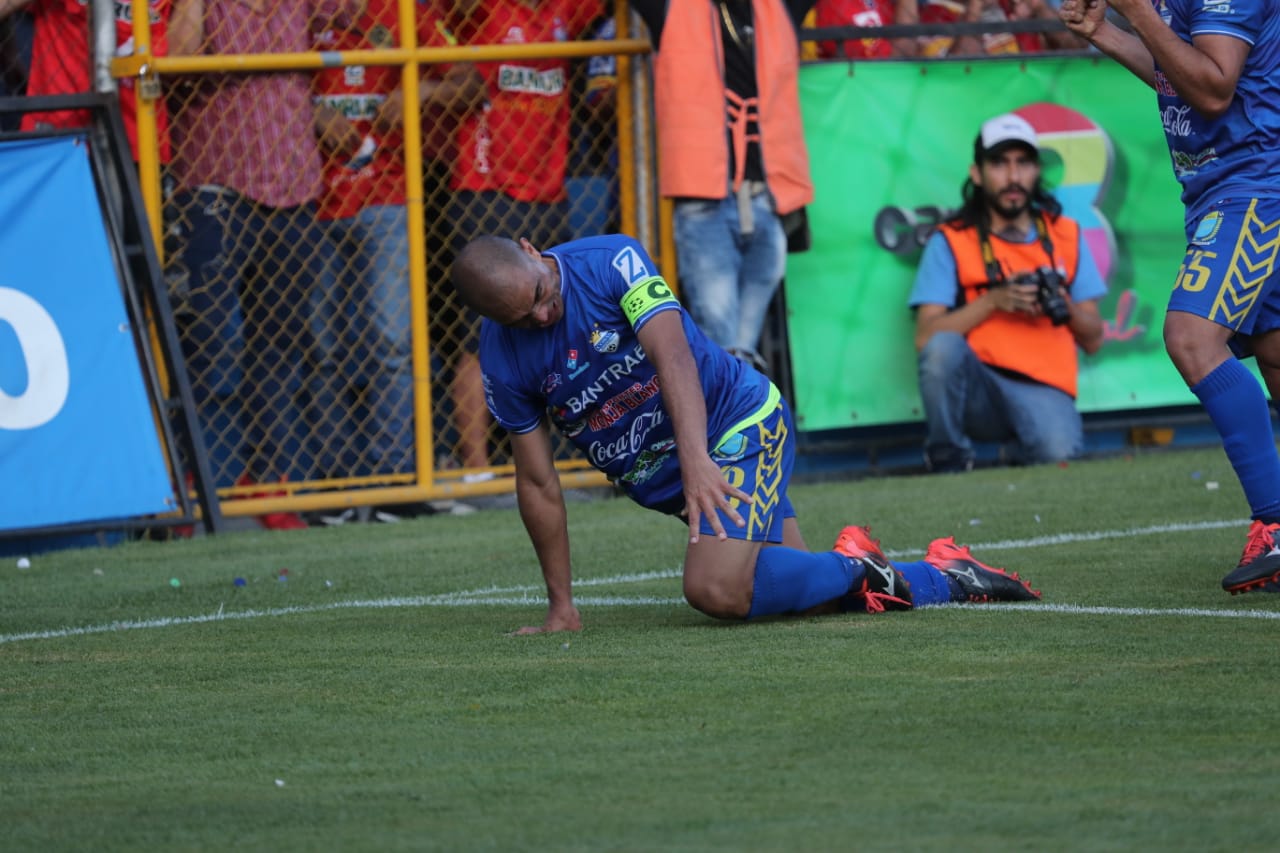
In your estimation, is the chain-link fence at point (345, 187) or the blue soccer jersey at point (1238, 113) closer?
the blue soccer jersey at point (1238, 113)

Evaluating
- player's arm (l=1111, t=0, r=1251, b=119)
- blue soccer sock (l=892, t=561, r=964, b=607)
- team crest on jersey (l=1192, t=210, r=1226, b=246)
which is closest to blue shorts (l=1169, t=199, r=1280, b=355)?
team crest on jersey (l=1192, t=210, r=1226, b=246)

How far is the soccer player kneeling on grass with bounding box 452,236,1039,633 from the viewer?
521cm

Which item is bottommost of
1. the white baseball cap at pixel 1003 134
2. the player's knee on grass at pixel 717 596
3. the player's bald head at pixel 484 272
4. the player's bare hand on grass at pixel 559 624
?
the player's bare hand on grass at pixel 559 624

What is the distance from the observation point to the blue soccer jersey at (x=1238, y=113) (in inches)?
226

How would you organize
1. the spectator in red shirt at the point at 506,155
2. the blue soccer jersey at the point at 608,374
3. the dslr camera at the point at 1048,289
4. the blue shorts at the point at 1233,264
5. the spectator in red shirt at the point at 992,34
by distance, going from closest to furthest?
the blue soccer jersey at the point at 608,374, the blue shorts at the point at 1233,264, the spectator in red shirt at the point at 506,155, the dslr camera at the point at 1048,289, the spectator in red shirt at the point at 992,34

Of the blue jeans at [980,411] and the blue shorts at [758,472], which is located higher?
the blue shorts at [758,472]

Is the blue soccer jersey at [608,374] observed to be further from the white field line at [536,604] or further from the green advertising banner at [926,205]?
the green advertising banner at [926,205]

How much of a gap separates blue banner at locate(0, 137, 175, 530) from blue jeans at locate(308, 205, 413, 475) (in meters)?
0.97

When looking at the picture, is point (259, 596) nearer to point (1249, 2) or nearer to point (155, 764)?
point (155, 764)

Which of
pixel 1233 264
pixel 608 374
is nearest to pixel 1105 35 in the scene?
pixel 1233 264

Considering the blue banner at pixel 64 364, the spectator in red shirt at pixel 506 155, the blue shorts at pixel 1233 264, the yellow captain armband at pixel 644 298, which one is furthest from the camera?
the spectator in red shirt at pixel 506 155

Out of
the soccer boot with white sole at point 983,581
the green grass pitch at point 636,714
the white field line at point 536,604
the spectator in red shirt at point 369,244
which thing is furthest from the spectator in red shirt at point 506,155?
the soccer boot with white sole at point 983,581

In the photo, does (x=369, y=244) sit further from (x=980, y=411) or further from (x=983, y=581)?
(x=983, y=581)

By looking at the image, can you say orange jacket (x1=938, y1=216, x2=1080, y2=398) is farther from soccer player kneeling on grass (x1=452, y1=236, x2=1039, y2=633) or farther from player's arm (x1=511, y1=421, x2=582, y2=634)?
player's arm (x1=511, y1=421, x2=582, y2=634)
